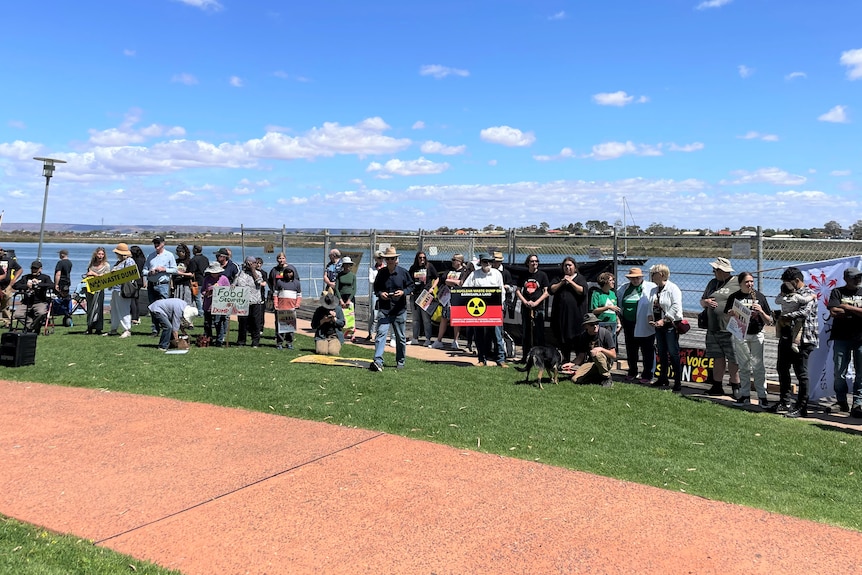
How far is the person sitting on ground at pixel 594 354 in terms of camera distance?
29.1 feet

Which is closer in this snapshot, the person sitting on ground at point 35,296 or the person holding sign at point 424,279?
the person holding sign at point 424,279

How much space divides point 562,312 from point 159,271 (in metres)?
7.98

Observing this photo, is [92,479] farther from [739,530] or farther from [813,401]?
[813,401]

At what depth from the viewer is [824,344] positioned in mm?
8141

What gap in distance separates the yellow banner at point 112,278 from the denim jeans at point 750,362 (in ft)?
35.4

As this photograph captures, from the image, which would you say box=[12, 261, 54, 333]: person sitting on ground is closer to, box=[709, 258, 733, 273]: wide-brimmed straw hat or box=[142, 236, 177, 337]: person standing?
box=[142, 236, 177, 337]: person standing

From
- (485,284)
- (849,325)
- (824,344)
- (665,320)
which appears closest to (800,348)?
(849,325)

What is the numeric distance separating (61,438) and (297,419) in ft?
7.72

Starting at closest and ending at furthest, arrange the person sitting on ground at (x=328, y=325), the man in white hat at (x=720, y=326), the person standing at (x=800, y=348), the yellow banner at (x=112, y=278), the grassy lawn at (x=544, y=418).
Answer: the grassy lawn at (x=544, y=418)
the person standing at (x=800, y=348)
the man in white hat at (x=720, y=326)
the person sitting on ground at (x=328, y=325)
the yellow banner at (x=112, y=278)

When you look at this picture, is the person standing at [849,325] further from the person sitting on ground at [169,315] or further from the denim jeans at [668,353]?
the person sitting on ground at [169,315]

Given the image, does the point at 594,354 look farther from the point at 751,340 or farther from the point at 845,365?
the point at 845,365

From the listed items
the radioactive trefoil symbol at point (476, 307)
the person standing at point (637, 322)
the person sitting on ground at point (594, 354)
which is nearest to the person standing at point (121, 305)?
the radioactive trefoil symbol at point (476, 307)

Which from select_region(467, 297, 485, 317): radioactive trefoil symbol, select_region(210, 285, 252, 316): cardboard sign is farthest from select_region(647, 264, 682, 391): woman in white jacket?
select_region(210, 285, 252, 316): cardboard sign

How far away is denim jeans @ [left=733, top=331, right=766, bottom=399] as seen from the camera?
26.1 feet
